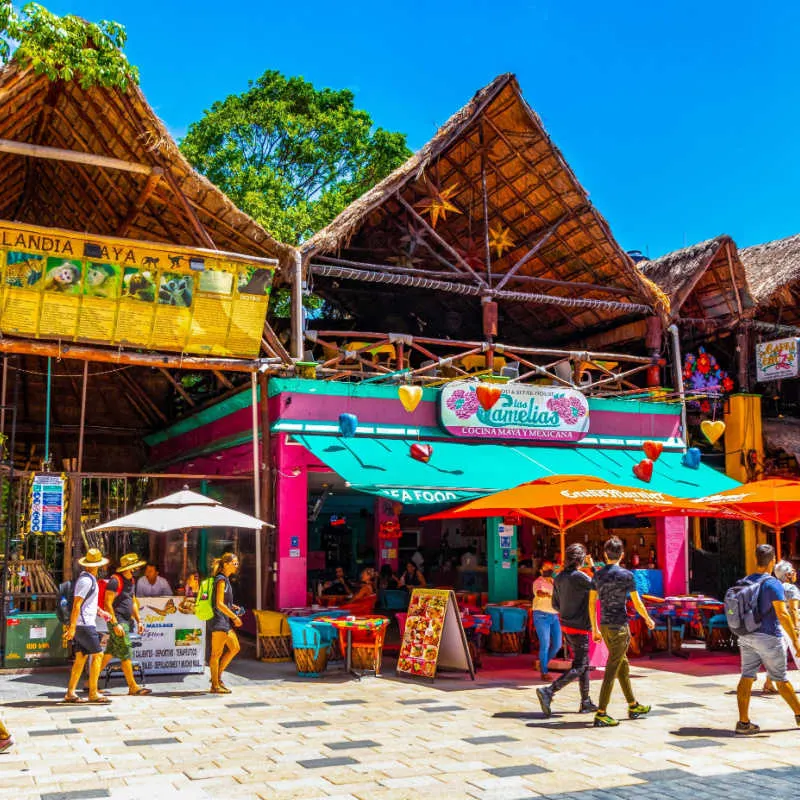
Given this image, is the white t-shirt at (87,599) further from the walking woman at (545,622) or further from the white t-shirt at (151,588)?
the walking woman at (545,622)

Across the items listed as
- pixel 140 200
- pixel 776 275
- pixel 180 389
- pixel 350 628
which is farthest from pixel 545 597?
pixel 776 275

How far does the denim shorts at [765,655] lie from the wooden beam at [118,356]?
8.35 metres

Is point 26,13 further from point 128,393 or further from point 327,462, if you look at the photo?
point 128,393

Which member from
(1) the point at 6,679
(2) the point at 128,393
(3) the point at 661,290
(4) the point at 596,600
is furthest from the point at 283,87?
(4) the point at 596,600

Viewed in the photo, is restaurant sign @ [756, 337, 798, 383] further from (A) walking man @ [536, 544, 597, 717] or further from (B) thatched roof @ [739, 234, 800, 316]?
(A) walking man @ [536, 544, 597, 717]

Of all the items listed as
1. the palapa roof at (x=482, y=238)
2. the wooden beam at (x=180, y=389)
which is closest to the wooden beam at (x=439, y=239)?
the palapa roof at (x=482, y=238)

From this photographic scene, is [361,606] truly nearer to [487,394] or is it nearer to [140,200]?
[487,394]

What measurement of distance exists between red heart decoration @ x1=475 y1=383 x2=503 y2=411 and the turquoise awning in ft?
3.34

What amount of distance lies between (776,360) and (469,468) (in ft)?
25.7

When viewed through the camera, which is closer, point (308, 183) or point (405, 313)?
point (405, 313)

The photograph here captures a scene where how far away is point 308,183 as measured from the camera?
26859 mm

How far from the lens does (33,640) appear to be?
1238 centimetres

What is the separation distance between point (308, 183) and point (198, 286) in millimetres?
13459

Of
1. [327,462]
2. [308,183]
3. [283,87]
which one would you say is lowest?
[327,462]
